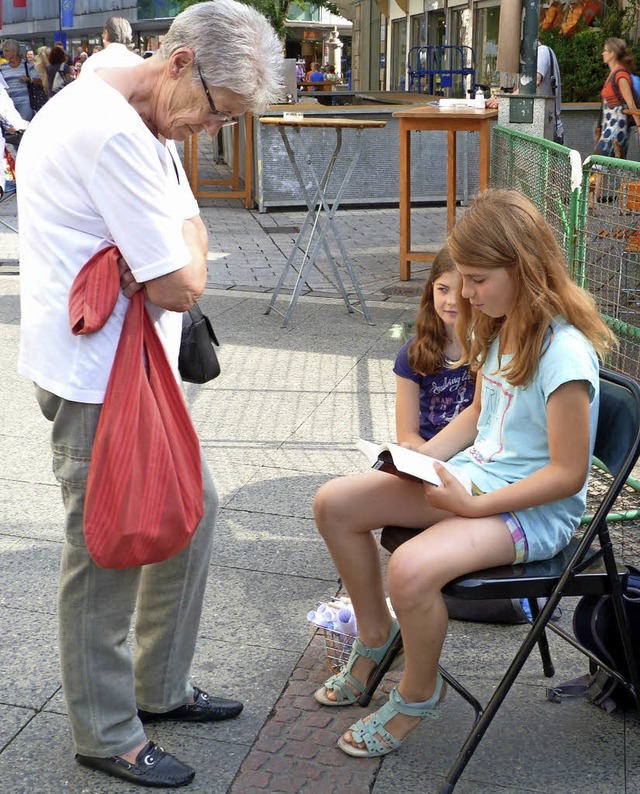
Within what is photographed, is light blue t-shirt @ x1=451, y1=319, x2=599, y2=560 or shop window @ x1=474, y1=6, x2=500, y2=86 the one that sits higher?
shop window @ x1=474, y1=6, x2=500, y2=86

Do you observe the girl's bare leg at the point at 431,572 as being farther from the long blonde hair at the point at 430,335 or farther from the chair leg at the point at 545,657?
the long blonde hair at the point at 430,335

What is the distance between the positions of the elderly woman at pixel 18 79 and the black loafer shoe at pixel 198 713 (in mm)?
14656

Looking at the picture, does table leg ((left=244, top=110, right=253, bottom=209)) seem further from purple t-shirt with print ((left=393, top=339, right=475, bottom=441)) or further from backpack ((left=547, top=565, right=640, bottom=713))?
backpack ((left=547, top=565, right=640, bottom=713))

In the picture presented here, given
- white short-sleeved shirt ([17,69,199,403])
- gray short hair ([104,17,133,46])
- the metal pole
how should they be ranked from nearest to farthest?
1. white short-sleeved shirt ([17,69,199,403])
2. the metal pole
3. gray short hair ([104,17,133,46])

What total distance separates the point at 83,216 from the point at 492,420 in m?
1.17

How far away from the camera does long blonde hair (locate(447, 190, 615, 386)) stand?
260 centimetres

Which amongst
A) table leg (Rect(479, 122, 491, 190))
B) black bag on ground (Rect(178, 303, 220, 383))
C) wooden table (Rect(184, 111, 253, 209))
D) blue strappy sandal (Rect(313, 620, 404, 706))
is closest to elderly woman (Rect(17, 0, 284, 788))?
black bag on ground (Rect(178, 303, 220, 383))

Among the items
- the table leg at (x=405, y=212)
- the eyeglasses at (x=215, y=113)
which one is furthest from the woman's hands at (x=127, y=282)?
the table leg at (x=405, y=212)

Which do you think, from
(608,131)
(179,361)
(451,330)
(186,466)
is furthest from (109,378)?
(608,131)

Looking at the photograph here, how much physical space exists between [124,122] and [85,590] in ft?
3.49

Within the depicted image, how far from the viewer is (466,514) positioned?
2596 mm

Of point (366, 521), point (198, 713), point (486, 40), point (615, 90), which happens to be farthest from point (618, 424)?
point (486, 40)

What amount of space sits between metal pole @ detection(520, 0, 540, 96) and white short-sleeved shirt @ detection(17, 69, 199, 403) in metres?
5.75

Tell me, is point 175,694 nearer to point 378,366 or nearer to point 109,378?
point 109,378
